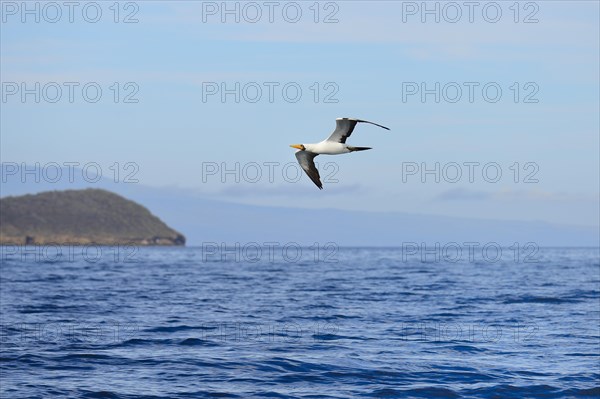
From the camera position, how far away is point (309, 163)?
19.9m

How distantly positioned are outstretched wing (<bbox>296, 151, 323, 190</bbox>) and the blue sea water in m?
6.44

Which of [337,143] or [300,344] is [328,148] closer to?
[337,143]

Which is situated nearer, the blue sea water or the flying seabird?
the flying seabird

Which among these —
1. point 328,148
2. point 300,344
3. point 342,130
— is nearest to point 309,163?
point 328,148

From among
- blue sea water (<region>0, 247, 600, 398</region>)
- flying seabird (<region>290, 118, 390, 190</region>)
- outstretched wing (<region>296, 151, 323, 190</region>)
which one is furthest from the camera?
blue sea water (<region>0, 247, 600, 398</region>)

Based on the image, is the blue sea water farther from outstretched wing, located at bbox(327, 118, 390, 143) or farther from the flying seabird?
outstretched wing, located at bbox(327, 118, 390, 143)

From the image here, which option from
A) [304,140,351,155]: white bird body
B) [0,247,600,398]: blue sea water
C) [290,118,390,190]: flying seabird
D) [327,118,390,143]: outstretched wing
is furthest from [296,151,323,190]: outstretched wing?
[0,247,600,398]: blue sea water

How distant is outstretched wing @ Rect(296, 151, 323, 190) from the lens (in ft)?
64.6

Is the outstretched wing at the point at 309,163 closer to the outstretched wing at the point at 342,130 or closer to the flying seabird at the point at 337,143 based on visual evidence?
the flying seabird at the point at 337,143

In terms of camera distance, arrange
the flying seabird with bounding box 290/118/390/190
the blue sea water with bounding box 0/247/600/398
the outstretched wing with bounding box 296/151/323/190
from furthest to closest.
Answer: the blue sea water with bounding box 0/247/600/398, the outstretched wing with bounding box 296/151/323/190, the flying seabird with bounding box 290/118/390/190

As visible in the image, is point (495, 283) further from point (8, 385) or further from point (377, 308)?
point (8, 385)

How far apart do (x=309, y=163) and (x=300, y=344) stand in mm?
11888

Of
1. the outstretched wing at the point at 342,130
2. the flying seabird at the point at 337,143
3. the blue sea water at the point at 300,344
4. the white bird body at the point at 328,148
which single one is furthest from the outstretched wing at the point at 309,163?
the blue sea water at the point at 300,344

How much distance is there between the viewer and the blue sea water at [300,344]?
24312mm
